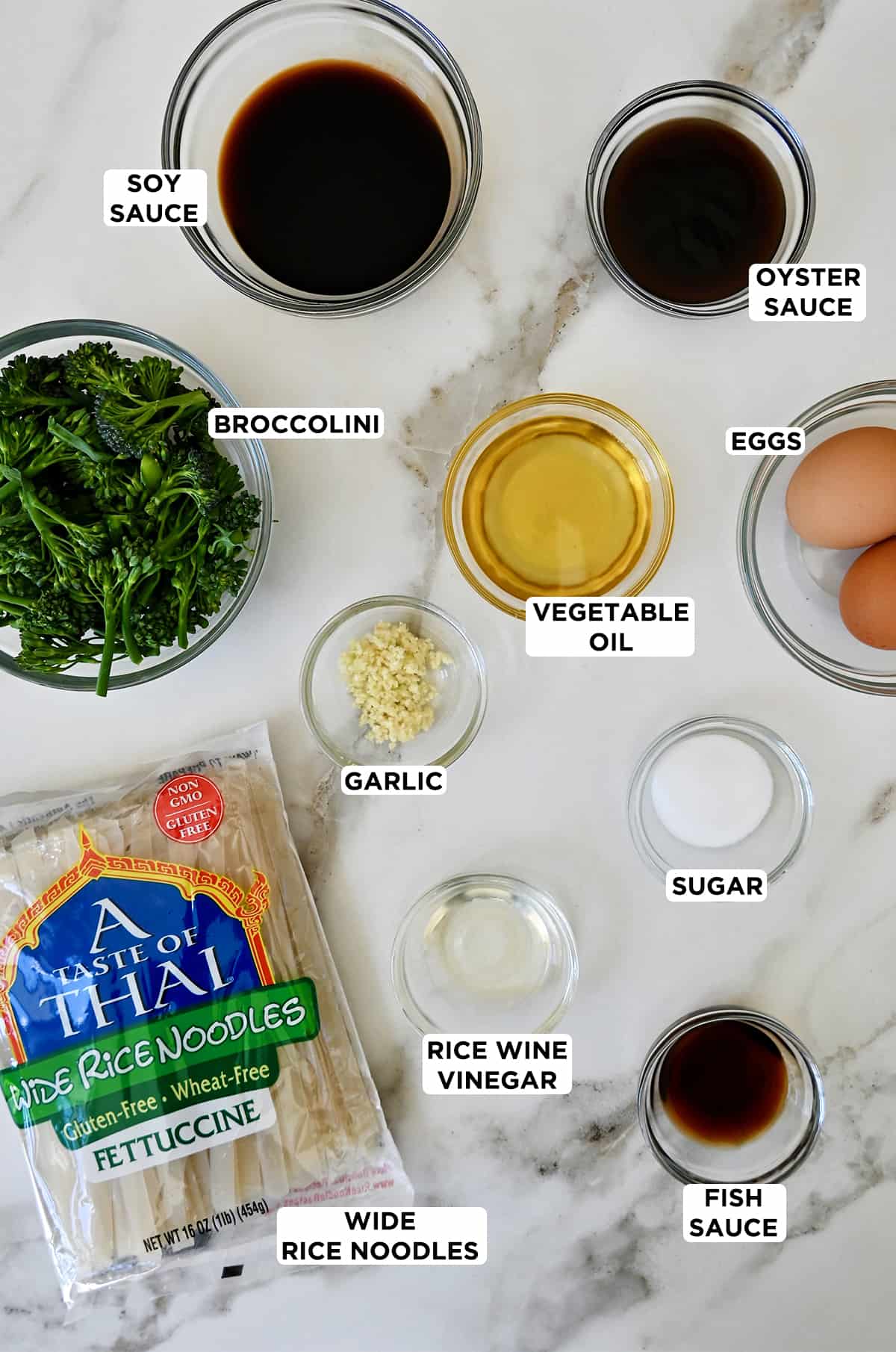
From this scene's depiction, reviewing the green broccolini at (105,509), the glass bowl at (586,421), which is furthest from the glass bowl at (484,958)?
the green broccolini at (105,509)

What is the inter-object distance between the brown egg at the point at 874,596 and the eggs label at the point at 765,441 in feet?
0.54

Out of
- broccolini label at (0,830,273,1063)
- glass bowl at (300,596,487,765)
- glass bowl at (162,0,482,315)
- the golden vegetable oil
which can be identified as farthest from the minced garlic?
glass bowl at (162,0,482,315)

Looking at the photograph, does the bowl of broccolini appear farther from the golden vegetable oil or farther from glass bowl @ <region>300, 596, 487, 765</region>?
the golden vegetable oil

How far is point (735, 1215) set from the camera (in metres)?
1.16

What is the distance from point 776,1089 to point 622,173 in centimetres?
117

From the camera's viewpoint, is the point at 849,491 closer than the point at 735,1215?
Yes

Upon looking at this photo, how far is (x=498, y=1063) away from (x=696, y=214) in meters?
1.08

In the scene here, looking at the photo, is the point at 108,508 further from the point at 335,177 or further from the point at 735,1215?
the point at 735,1215

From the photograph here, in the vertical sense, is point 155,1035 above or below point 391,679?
below

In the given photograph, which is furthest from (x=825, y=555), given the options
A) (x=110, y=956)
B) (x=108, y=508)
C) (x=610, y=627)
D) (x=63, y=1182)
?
(x=63, y=1182)

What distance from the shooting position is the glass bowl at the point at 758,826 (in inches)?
44.6

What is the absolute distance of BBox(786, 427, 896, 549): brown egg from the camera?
951 millimetres

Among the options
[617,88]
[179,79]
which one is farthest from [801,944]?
[179,79]

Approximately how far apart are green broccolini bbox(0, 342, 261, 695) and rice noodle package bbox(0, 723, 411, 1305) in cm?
23
